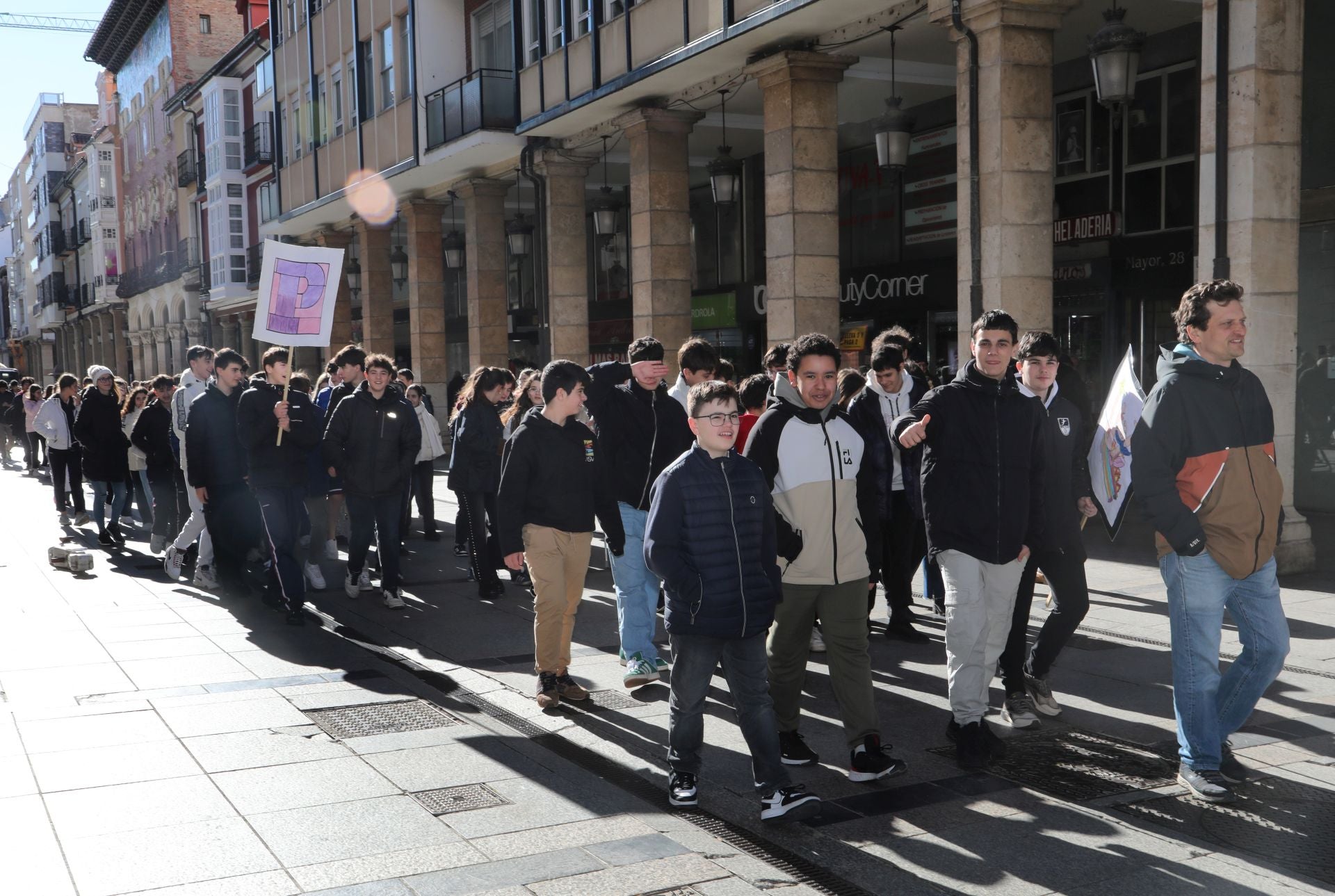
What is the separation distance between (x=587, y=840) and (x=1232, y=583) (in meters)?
2.69

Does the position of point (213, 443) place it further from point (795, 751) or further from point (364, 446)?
point (795, 751)

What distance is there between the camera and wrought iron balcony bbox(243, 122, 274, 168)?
40875 mm

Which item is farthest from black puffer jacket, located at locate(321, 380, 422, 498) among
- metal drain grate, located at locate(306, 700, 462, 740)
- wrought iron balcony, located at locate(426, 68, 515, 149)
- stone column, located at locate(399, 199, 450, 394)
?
stone column, located at locate(399, 199, 450, 394)

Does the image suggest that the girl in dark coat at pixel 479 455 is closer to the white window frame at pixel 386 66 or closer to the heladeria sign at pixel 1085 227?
the heladeria sign at pixel 1085 227

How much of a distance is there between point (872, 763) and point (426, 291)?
21.4 meters

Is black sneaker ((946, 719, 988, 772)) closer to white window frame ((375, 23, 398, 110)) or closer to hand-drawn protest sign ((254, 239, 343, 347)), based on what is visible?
hand-drawn protest sign ((254, 239, 343, 347))

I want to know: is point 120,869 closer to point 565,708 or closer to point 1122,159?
point 565,708

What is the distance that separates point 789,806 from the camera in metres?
4.80

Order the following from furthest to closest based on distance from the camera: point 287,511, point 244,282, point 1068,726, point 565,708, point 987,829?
point 244,282
point 287,511
point 565,708
point 1068,726
point 987,829

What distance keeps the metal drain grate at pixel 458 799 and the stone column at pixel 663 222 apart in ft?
39.5

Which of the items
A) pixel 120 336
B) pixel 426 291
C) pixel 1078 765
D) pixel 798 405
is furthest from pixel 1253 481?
pixel 120 336

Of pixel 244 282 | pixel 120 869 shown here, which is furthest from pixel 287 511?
pixel 244 282

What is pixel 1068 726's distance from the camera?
19.8 ft

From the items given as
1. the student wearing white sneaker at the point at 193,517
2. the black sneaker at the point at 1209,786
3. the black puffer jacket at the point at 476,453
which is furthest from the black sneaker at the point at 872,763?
the student wearing white sneaker at the point at 193,517
